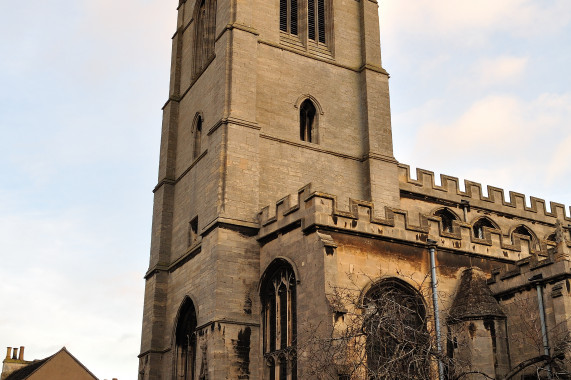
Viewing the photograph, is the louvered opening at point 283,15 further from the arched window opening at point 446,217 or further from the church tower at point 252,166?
the arched window opening at point 446,217

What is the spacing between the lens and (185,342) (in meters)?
22.9

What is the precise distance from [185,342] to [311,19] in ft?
42.1

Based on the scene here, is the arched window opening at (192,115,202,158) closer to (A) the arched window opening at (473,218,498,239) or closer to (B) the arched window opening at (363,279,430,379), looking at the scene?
(A) the arched window opening at (473,218,498,239)

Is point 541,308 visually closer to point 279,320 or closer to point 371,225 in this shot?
point 371,225

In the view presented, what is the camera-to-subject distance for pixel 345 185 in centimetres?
2400

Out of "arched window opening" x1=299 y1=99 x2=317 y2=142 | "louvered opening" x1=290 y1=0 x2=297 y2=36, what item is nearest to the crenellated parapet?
"arched window opening" x1=299 y1=99 x2=317 y2=142

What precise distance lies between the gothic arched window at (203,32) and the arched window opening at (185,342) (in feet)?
29.6

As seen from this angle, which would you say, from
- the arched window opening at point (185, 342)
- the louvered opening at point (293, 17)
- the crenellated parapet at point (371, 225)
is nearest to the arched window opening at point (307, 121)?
the louvered opening at point (293, 17)

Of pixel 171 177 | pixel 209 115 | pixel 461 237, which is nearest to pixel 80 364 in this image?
pixel 171 177

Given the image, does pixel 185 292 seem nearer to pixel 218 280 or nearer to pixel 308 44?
pixel 218 280

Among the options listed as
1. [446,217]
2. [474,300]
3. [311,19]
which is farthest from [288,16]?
[474,300]

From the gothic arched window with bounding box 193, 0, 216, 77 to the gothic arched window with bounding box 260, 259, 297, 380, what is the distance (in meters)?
9.85

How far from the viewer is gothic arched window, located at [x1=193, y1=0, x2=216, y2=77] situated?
2712 centimetres

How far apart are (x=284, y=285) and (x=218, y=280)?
1941 millimetres
